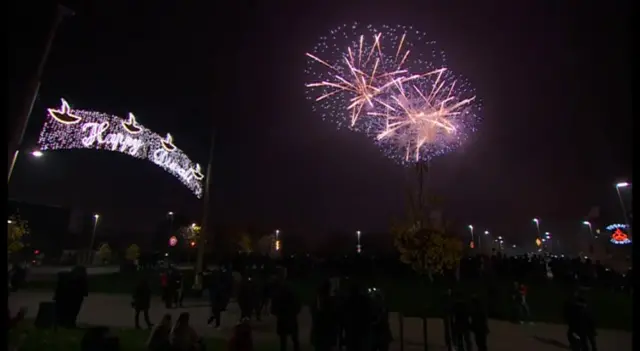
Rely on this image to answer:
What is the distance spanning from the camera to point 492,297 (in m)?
16.6

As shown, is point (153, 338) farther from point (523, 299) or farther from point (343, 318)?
point (523, 299)

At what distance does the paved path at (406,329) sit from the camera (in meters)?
11.1

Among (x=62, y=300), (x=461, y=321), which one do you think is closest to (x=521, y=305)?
(x=461, y=321)

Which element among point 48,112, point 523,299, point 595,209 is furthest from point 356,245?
point 48,112

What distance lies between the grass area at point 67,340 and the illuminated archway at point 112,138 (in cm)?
493

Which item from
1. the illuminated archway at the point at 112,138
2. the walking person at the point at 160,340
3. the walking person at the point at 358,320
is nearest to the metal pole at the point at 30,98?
the walking person at the point at 160,340

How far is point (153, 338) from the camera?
681 centimetres

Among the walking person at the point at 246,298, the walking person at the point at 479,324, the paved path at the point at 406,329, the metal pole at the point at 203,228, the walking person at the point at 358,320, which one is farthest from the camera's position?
the metal pole at the point at 203,228

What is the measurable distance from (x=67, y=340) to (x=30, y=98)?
5.66m

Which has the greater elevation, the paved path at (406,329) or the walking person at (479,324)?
the walking person at (479,324)

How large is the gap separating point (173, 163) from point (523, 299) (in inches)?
594

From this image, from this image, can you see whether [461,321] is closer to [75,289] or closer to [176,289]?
[75,289]

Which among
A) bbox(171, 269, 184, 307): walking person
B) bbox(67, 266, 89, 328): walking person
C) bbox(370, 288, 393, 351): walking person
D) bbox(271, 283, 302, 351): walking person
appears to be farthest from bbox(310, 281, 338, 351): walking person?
bbox(171, 269, 184, 307): walking person

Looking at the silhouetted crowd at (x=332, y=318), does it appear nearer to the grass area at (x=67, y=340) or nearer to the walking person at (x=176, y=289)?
the grass area at (x=67, y=340)
